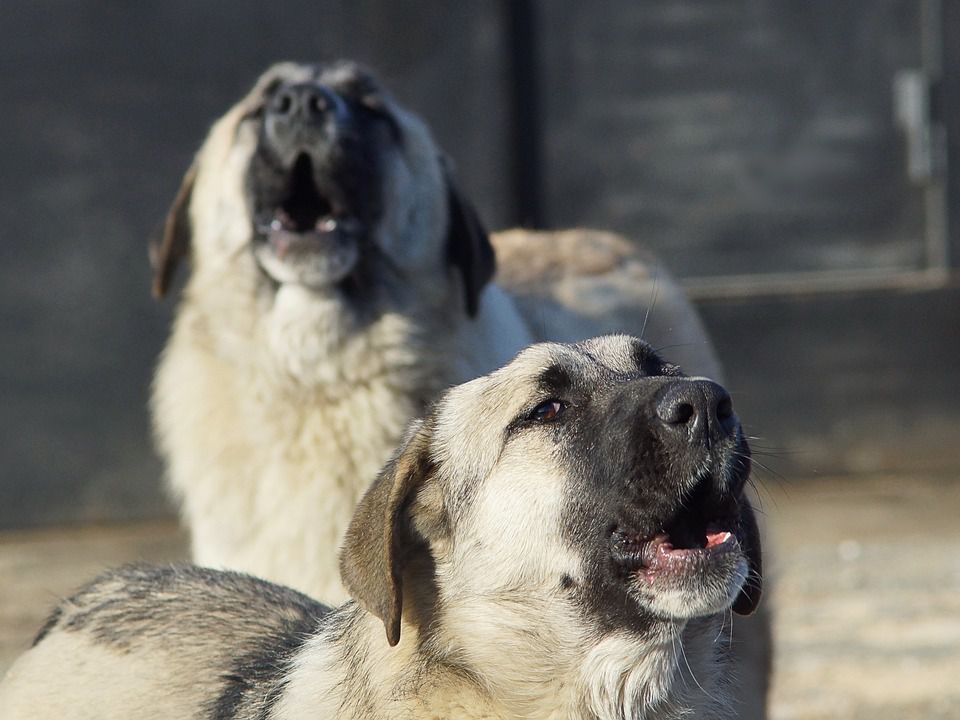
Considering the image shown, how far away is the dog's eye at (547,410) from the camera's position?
11.5 ft

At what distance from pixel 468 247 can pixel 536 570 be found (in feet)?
7.72

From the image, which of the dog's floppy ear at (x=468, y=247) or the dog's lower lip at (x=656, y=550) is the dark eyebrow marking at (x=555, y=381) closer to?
the dog's lower lip at (x=656, y=550)

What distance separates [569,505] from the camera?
3332 millimetres

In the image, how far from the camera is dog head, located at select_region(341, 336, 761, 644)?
3.21 m

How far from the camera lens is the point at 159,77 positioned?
31.6ft

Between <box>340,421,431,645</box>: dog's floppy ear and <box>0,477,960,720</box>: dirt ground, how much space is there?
2.53 metres

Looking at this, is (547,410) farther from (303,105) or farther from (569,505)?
(303,105)

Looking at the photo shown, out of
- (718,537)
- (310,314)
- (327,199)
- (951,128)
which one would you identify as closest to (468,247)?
(327,199)

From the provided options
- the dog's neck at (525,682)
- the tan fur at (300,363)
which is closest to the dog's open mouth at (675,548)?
the dog's neck at (525,682)

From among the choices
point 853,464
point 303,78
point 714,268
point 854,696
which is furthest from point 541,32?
point 854,696

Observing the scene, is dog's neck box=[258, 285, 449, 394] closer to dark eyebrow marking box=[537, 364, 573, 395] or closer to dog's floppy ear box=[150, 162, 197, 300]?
dog's floppy ear box=[150, 162, 197, 300]

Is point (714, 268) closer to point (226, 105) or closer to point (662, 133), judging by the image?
point (662, 133)

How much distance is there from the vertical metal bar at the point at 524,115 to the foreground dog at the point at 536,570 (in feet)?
21.0

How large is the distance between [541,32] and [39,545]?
479 cm
